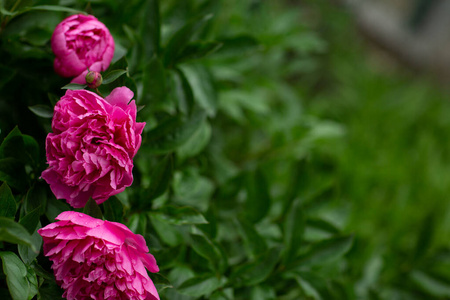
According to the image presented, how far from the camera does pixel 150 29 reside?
0.71m

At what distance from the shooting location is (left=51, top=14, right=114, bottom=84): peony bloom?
548 mm

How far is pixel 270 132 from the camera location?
123 cm

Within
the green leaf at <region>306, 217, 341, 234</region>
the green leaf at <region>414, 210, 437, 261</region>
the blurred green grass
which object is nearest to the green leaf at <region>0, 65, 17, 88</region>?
the green leaf at <region>306, 217, 341, 234</region>

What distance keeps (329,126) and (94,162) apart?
35.7 inches

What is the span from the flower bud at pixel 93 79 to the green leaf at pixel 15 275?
212 mm

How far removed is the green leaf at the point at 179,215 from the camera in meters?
0.60

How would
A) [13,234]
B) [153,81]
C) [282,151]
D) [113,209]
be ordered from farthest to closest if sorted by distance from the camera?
1. [282,151]
2. [153,81]
3. [113,209]
4. [13,234]

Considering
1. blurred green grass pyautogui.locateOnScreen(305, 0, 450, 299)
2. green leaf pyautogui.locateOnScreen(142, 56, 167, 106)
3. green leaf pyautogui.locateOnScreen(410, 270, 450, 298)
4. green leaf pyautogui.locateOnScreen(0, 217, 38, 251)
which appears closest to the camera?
green leaf pyautogui.locateOnScreen(0, 217, 38, 251)

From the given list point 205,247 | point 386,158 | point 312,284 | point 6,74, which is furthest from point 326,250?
point 386,158

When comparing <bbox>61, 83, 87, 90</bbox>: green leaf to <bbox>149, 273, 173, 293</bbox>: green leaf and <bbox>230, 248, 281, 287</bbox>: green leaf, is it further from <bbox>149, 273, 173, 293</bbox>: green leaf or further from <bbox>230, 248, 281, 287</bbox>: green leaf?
<bbox>230, 248, 281, 287</bbox>: green leaf

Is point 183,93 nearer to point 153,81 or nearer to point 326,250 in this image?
point 153,81

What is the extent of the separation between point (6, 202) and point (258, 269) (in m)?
0.37

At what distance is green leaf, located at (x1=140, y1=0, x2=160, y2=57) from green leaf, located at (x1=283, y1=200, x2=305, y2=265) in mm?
355

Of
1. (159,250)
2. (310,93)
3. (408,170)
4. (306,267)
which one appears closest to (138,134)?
(159,250)
